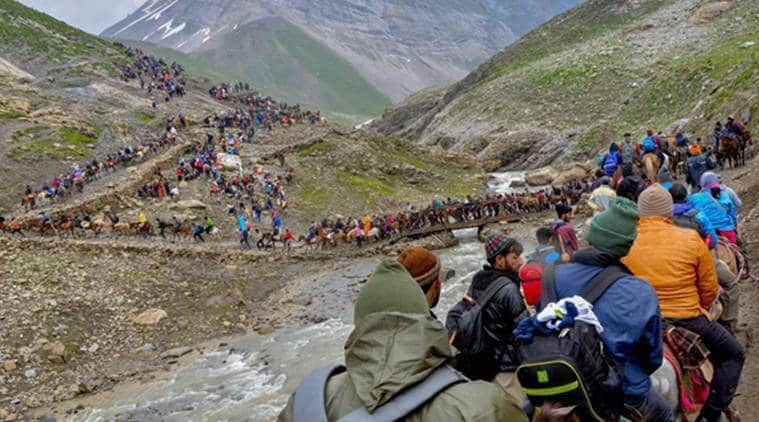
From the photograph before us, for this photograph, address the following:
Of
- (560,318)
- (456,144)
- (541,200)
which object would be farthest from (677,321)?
(456,144)

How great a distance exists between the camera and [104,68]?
67.9 m

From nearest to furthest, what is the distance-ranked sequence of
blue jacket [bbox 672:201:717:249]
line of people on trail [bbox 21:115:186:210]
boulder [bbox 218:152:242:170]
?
blue jacket [bbox 672:201:717:249]
line of people on trail [bbox 21:115:186:210]
boulder [bbox 218:152:242:170]

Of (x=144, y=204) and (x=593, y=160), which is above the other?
(x=144, y=204)

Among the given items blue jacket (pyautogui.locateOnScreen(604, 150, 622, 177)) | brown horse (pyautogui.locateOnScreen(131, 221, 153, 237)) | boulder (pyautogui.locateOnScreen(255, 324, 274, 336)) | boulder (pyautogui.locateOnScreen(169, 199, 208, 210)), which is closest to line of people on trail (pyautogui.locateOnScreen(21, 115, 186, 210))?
boulder (pyautogui.locateOnScreen(169, 199, 208, 210))

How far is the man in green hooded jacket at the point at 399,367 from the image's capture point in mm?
2498

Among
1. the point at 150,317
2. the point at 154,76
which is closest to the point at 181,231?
the point at 150,317

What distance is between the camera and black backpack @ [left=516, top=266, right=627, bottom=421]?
329cm

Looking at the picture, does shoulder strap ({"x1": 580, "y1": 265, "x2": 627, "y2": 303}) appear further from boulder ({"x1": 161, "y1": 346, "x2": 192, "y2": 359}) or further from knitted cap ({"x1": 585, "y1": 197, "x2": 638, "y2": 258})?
boulder ({"x1": 161, "y1": 346, "x2": 192, "y2": 359})

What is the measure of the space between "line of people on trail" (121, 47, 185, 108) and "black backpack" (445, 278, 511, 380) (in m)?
59.3

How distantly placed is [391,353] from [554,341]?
4.20ft

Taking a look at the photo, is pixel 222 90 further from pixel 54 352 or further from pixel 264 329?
pixel 54 352

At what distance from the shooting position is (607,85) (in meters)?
63.3

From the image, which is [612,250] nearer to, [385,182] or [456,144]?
[385,182]

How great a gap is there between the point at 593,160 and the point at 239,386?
1570 inches
